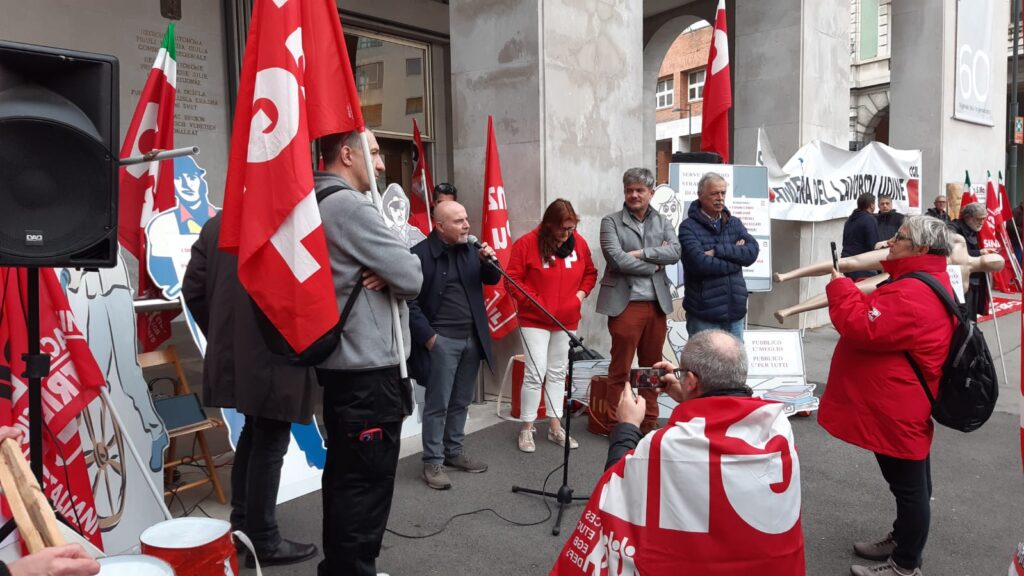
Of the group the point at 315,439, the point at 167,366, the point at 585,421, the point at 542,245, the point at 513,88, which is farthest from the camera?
the point at 167,366

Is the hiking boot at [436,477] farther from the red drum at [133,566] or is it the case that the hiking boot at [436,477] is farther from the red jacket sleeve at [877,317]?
the red drum at [133,566]

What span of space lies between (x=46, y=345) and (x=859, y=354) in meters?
3.49

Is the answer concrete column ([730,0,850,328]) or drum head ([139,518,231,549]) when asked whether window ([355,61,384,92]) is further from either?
drum head ([139,518,231,549])

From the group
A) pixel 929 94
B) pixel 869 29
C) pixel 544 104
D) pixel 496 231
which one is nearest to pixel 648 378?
pixel 496 231

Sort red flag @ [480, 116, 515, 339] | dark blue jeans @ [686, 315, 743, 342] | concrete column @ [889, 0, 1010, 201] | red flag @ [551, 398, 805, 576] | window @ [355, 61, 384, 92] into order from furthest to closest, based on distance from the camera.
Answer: concrete column @ [889, 0, 1010, 201] < window @ [355, 61, 384, 92] < red flag @ [480, 116, 515, 339] < dark blue jeans @ [686, 315, 743, 342] < red flag @ [551, 398, 805, 576]

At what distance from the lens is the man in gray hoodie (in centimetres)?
263

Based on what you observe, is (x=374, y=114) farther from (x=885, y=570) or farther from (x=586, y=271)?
(x=885, y=570)

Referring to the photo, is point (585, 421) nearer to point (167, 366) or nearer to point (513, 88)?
point (513, 88)

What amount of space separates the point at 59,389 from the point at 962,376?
12.4 ft

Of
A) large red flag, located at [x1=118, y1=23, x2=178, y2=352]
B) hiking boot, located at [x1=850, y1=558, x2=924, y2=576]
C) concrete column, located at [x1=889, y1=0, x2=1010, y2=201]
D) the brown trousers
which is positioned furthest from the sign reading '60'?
large red flag, located at [x1=118, y1=23, x2=178, y2=352]

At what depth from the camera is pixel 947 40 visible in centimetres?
1239

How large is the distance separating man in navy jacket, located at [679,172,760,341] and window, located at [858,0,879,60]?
84.3ft

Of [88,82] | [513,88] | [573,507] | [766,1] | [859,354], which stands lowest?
[573,507]

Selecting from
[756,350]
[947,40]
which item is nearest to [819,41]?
[947,40]
